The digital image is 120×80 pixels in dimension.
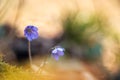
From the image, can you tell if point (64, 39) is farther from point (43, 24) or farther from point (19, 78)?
point (19, 78)

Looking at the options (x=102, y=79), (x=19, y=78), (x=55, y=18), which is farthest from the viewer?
(x=55, y=18)

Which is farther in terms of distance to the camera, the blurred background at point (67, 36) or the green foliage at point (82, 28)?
the green foliage at point (82, 28)

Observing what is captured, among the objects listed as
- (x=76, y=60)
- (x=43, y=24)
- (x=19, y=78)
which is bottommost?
(x=19, y=78)

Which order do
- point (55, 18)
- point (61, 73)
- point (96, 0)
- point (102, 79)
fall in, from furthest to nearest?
point (96, 0)
point (55, 18)
point (102, 79)
point (61, 73)

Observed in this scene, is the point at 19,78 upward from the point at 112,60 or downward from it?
downward

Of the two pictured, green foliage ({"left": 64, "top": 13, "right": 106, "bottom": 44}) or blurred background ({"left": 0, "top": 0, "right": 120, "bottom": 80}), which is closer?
blurred background ({"left": 0, "top": 0, "right": 120, "bottom": 80})

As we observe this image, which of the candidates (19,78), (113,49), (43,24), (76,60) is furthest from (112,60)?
(19,78)

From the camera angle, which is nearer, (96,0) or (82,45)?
(82,45)
